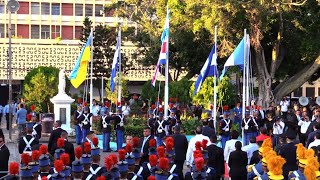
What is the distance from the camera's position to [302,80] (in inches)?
1464

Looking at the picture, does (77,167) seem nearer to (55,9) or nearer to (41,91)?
(41,91)

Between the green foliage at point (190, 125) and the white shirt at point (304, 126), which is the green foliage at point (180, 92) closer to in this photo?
the green foliage at point (190, 125)

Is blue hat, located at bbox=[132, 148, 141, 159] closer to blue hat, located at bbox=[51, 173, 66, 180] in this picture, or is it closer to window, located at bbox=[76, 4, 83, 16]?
blue hat, located at bbox=[51, 173, 66, 180]

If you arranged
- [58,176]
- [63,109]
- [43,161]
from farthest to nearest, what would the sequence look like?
1. [63,109]
2. [43,161]
3. [58,176]

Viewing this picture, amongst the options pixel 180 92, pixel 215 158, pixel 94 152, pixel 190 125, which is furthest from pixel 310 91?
pixel 94 152

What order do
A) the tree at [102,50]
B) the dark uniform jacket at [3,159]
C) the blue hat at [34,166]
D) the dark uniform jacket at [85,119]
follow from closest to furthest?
the blue hat at [34,166] → the dark uniform jacket at [3,159] → the dark uniform jacket at [85,119] → the tree at [102,50]

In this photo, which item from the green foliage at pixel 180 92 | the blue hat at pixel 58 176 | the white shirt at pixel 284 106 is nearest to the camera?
the blue hat at pixel 58 176

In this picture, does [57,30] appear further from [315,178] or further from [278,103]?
[315,178]

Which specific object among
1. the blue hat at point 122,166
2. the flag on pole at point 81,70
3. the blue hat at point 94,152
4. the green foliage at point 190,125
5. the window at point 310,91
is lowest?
the green foliage at point 190,125

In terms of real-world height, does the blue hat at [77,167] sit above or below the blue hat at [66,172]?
above

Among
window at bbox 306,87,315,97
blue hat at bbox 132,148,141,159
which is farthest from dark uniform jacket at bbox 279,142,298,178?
window at bbox 306,87,315,97

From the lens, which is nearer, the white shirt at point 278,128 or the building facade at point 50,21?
the white shirt at point 278,128

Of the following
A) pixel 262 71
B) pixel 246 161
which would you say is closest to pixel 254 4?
pixel 262 71

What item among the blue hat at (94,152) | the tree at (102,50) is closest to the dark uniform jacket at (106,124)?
the blue hat at (94,152)
